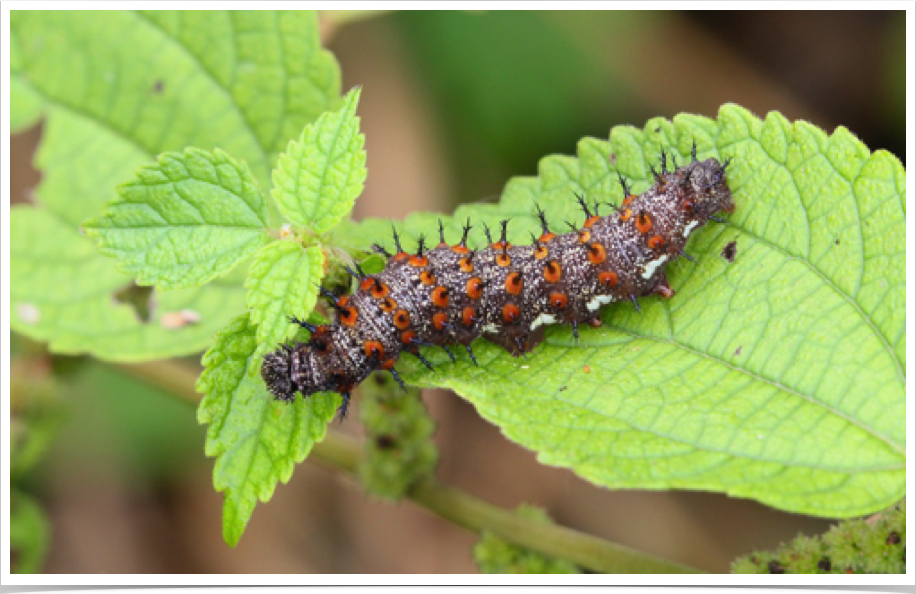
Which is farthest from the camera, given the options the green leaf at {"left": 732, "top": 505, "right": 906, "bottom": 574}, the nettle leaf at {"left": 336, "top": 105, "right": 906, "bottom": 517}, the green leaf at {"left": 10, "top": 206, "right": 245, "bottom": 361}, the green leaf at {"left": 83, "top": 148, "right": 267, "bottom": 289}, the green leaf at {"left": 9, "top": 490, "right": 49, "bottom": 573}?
the green leaf at {"left": 9, "top": 490, "right": 49, "bottom": 573}

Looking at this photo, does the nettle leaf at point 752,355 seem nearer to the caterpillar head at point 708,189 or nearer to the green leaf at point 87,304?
the caterpillar head at point 708,189

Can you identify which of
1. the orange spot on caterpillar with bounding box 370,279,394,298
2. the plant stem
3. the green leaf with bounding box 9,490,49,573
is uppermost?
the orange spot on caterpillar with bounding box 370,279,394,298

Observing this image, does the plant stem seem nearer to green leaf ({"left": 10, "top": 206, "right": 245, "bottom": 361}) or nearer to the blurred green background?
green leaf ({"left": 10, "top": 206, "right": 245, "bottom": 361})

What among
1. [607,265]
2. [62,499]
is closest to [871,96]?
[607,265]

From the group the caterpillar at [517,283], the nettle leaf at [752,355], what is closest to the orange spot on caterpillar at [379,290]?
the caterpillar at [517,283]

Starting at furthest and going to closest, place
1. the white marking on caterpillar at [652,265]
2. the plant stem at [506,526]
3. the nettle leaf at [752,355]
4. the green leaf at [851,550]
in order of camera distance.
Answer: the white marking on caterpillar at [652,265] → the plant stem at [506,526] → the green leaf at [851,550] → the nettle leaf at [752,355]

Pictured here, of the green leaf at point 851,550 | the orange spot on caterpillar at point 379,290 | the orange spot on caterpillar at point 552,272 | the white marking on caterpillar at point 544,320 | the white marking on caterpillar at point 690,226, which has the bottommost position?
the green leaf at point 851,550

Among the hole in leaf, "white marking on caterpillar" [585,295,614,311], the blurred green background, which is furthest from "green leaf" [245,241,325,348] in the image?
the blurred green background

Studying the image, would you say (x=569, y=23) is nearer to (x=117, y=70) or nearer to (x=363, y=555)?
(x=117, y=70)
